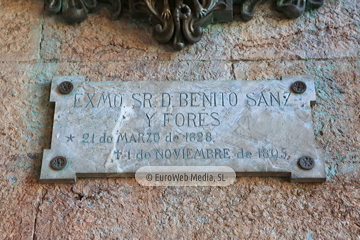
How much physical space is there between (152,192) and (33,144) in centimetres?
72

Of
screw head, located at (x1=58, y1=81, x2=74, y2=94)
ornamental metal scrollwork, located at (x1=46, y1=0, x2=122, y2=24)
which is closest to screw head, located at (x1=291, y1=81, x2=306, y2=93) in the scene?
ornamental metal scrollwork, located at (x1=46, y1=0, x2=122, y2=24)

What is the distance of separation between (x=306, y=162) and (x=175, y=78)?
2.87ft

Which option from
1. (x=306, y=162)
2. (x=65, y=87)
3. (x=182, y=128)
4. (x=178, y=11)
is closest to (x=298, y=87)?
(x=306, y=162)

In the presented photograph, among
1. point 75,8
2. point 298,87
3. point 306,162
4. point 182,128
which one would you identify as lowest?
point 306,162

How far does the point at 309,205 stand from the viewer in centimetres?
263

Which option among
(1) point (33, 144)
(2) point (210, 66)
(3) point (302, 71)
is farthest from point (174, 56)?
(1) point (33, 144)

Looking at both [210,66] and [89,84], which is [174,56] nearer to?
[210,66]

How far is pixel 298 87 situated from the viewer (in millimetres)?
2869

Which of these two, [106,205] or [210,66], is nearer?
[106,205]

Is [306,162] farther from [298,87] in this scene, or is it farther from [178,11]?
[178,11]

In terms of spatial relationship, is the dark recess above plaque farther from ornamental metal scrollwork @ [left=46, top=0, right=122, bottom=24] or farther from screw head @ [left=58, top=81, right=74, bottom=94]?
screw head @ [left=58, top=81, right=74, bottom=94]

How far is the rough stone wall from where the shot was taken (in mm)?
2602

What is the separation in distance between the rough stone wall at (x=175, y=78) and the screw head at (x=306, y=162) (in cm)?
10

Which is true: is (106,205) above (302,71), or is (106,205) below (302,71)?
below
